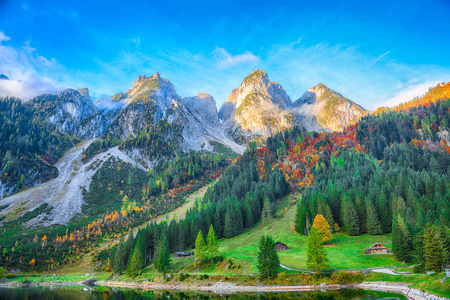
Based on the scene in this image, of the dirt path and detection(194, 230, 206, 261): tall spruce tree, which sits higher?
the dirt path

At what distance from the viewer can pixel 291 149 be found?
611 ft

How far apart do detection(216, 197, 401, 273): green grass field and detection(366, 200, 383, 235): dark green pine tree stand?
7.99 feet

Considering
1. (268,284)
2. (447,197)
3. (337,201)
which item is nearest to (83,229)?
(268,284)

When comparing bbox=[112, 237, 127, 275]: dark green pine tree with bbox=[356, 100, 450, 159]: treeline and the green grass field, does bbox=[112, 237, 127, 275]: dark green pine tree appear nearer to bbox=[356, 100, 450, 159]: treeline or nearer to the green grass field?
the green grass field

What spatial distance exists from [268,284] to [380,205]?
201 ft

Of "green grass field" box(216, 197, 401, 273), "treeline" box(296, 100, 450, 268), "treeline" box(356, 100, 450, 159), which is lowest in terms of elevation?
"green grass field" box(216, 197, 401, 273)

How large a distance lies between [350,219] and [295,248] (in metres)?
24.9

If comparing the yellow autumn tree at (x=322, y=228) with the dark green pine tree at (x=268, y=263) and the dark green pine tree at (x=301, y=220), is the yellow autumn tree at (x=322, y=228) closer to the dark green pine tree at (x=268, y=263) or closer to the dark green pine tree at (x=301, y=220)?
the dark green pine tree at (x=301, y=220)

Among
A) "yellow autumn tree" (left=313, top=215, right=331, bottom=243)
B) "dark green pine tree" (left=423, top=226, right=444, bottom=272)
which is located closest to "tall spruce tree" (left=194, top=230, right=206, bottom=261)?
"yellow autumn tree" (left=313, top=215, right=331, bottom=243)

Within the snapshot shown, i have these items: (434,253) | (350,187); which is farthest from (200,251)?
(350,187)

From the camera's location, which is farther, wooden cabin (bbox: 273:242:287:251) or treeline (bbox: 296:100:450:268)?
wooden cabin (bbox: 273:242:287:251)

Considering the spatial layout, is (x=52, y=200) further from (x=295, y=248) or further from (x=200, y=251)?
(x=295, y=248)

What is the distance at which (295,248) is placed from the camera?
7706cm

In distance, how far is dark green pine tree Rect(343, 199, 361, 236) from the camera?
84025 mm
